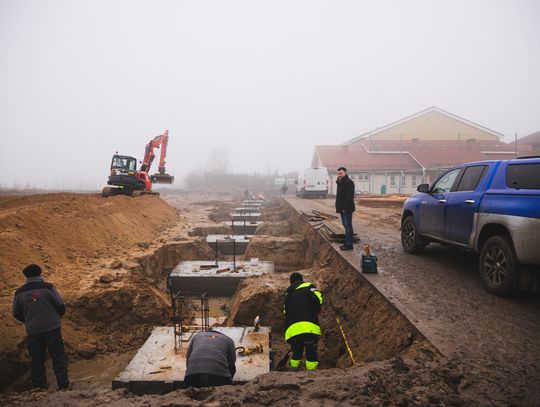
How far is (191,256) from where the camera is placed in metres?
13.8

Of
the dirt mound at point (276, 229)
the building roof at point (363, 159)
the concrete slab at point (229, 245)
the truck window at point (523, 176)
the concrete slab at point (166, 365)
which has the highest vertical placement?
the building roof at point (363, 159)

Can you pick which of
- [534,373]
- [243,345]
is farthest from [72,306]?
[534,373]

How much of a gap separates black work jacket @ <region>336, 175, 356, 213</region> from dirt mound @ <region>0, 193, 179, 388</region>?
5204mm

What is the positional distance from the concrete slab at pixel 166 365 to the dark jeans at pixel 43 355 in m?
0.86

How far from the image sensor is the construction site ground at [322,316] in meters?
3.55

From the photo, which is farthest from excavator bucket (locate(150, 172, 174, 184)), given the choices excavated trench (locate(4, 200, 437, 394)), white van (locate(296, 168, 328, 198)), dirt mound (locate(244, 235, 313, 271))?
white van (locate(296, 168, 328, 198))

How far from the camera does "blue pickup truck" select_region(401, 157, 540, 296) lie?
15.5ft

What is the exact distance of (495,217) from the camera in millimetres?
5234

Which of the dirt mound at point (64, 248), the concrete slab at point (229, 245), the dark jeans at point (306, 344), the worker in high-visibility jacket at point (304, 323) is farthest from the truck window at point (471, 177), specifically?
the concrete slab at point (229, 245)

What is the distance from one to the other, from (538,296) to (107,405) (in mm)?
5930

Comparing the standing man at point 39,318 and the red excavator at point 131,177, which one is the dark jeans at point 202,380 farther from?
the red excavator at point 131,177

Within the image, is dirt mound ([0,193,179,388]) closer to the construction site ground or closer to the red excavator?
the construction site ground

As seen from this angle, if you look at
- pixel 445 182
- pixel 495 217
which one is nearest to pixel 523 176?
pixel 495 217

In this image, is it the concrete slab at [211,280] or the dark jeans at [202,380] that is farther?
the concrete slab at [211,280]
